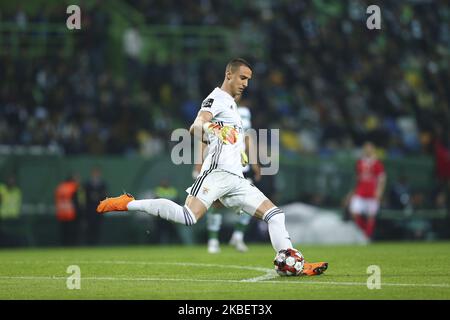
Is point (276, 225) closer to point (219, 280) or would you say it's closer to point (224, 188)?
point (224, 188)

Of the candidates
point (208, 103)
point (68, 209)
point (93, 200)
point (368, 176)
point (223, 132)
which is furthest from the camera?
point (93, 200)

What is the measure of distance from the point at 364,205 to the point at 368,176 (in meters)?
0.72

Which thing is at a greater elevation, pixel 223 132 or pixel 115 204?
pixel 223 132

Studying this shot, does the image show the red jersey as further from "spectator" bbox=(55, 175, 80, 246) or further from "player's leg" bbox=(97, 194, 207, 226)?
"player's leg" bbox=(97, 194, 207, 226)

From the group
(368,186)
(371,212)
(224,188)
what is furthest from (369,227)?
(224,188)

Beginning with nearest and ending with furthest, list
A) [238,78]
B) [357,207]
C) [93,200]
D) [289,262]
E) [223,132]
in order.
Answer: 1. [289,262]
2. [223,132]
3. [238,78]
4. [357,207]
5. [93,200]

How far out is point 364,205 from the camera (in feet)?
72.0

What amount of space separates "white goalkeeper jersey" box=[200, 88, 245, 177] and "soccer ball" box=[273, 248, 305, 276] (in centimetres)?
108

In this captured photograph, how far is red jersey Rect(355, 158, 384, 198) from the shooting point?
2153 centimetres

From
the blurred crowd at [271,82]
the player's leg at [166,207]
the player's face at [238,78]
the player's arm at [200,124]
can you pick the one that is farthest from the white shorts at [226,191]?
the blurred crowd at [271,82]

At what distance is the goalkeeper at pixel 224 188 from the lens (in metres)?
10.5

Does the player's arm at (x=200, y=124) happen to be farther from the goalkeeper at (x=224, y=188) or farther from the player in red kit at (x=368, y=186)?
the player in red kit at (x=368, y=186)

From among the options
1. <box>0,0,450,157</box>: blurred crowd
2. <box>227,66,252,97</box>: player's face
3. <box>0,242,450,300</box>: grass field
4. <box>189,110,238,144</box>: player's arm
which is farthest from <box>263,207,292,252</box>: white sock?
<box>0,0,450,157</box>: blurred crowd
